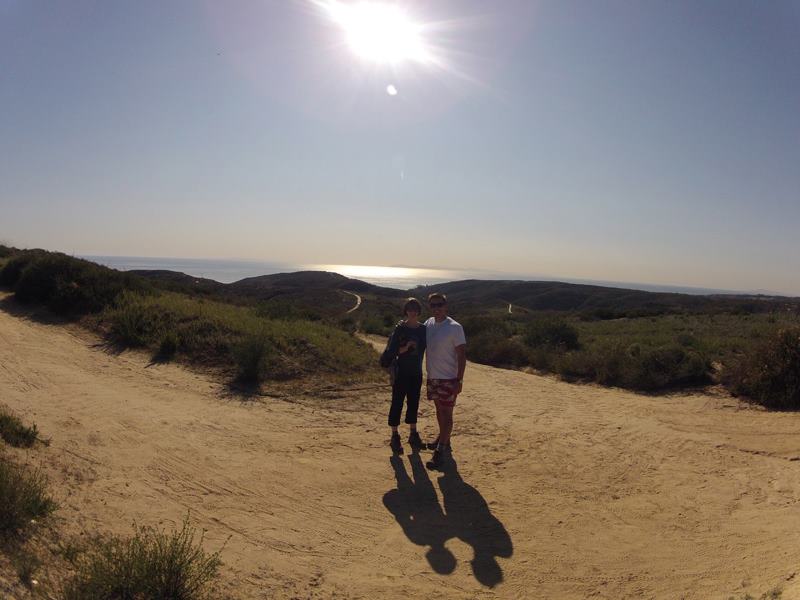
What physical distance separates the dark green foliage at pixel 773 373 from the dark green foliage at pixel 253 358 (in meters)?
8.99

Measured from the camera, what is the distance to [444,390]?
20.1 ft

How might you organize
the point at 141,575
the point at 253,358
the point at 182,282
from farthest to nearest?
the point at 182,282 → the point at 253,358 → the point at 141,575

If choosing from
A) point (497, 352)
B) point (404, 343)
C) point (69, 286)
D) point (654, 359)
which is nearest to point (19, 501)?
point (404, 343)

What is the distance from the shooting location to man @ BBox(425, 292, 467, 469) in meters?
6.06

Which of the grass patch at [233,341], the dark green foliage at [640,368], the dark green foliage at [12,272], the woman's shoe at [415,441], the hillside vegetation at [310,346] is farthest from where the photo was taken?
the dark green foliage at [12,272]

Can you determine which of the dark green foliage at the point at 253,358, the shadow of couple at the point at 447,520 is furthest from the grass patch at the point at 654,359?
the dark green foliage at the point at 253,358

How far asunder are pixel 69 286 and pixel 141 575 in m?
12.3

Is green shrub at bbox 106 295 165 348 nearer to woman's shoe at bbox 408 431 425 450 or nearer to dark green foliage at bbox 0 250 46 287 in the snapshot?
dark green foliage at bbox 0 250 46 287

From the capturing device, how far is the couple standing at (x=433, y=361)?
6.09m

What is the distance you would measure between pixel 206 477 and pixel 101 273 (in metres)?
11.5

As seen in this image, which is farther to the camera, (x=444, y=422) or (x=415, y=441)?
(x=415, y=441)

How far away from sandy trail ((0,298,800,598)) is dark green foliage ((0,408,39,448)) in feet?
0.85

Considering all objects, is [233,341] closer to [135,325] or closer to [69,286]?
[135,325]

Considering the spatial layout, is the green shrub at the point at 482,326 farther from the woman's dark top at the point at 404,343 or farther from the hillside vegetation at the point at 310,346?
the woman's dark top at the point at 404,343
